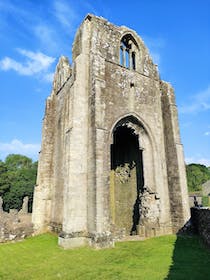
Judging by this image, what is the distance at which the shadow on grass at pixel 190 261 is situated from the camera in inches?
230

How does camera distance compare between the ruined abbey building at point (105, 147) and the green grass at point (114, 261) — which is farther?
the ruined abbey building at point (105, 147)

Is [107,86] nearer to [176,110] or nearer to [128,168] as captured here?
[176,110]

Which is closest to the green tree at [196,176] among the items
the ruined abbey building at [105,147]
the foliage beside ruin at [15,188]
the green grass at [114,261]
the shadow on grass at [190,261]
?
the foliage beside ruin at [15,188]

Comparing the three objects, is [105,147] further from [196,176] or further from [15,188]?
[196,176]

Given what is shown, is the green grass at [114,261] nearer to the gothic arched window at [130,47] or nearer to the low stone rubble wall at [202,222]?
the low stone rubble wall at [202,222]

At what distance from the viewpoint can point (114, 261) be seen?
740cm

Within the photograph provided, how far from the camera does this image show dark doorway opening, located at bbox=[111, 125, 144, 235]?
14.0 meters

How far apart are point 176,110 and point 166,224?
22.4 feet

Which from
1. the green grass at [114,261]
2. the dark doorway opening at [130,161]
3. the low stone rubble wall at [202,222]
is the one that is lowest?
the green grass at [114,261]

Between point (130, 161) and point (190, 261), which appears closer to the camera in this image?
point (190, 261)

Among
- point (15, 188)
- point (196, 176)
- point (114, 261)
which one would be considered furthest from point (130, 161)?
point (196, 176)

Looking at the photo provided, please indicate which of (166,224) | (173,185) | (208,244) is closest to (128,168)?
(173,185)

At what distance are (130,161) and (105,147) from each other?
5.22 m

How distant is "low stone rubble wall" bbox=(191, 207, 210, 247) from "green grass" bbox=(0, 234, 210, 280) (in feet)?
1.47
